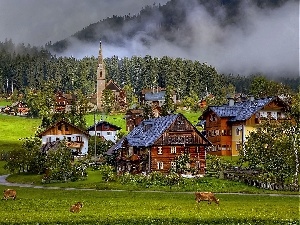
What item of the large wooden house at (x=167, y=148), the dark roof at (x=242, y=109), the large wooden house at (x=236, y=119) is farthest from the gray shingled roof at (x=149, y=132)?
the dark roof at (x=242, y=109)

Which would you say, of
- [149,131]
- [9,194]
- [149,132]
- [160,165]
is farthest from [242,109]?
[9,194]

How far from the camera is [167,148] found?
8238 centimetres

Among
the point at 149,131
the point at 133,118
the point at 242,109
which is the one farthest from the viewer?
the point at 133,118

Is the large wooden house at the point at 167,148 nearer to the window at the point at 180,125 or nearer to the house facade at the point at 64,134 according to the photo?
the window at the point at 180,125

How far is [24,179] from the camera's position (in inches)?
3120

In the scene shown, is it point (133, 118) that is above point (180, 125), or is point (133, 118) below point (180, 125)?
above

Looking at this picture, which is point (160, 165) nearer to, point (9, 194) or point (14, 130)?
point (9, 194)

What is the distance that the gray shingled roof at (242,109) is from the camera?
342 ft

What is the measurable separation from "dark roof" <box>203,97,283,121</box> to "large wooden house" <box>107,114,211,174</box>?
2295cm

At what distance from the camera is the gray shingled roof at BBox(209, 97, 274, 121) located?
104125mm

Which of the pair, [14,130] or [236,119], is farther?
[14,130]

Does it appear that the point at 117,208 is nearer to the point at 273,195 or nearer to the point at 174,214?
the point at 174,214

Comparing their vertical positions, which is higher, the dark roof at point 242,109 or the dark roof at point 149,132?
the dark roof at point 242,109

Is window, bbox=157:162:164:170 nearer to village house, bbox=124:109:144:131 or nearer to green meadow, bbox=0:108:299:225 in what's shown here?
green meadow, bbox=0:108:299:225
